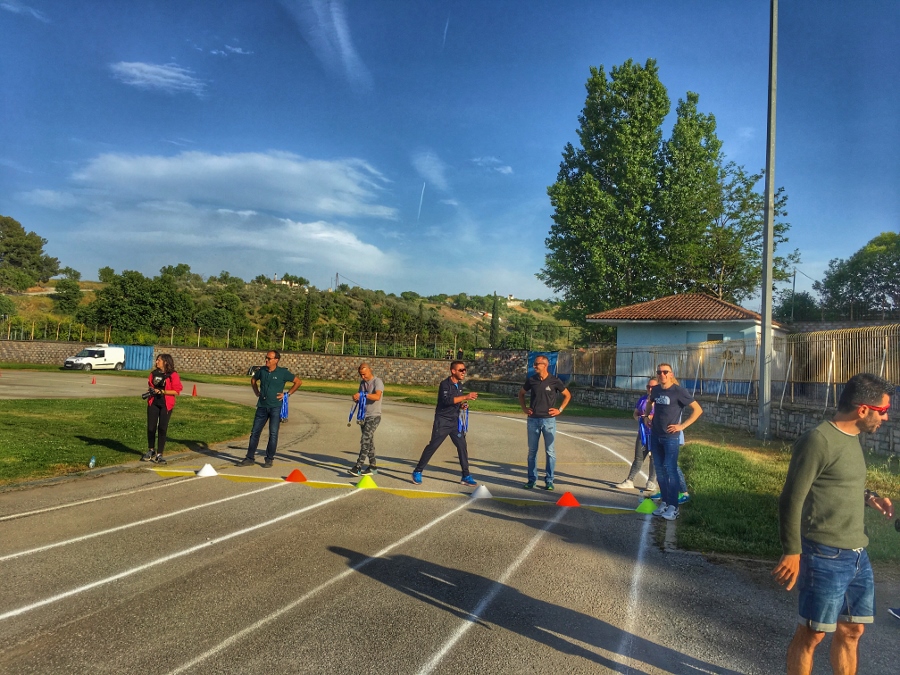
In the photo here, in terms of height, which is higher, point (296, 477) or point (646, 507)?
point (646, 507)

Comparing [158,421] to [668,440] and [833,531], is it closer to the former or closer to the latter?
[668,440]

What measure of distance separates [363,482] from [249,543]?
3271 millimetres

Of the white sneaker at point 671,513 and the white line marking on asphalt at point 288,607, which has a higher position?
the white sneaker at point 671,513

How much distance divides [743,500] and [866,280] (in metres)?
59.2

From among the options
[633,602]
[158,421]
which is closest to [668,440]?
[633,602]

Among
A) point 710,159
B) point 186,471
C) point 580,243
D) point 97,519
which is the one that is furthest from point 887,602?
point 710,159

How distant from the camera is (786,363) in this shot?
17.1m

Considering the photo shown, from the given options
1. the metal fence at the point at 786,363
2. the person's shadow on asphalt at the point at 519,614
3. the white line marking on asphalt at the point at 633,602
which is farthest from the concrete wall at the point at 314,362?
Result: the person's shadow on asphalt at the point at 519,614

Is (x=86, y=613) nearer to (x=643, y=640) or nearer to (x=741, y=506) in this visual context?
(x=643, y=640)

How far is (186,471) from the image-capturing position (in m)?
A: 10.8

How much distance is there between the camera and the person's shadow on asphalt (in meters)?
4.12

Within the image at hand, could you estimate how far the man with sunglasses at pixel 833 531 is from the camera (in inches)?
135

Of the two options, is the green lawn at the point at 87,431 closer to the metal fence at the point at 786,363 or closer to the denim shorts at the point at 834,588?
the denim shorts at the point at 834,588

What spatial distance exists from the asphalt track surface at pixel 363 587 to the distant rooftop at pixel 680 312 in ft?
84.0
